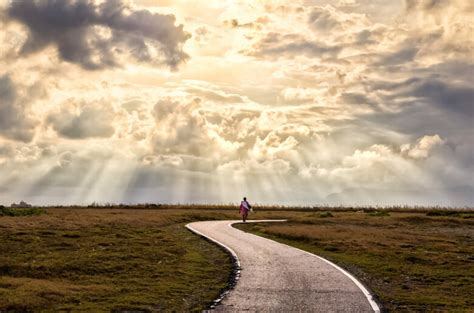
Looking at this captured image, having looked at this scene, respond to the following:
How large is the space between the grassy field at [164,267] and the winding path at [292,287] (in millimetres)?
890

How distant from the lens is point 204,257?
92.6ft

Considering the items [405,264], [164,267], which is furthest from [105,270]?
[405,264]

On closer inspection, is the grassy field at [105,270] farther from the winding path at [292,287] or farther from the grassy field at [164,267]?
the winding path at [292,287]

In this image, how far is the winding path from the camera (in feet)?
48.5

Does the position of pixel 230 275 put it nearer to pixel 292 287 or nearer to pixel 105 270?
pixel 292 287

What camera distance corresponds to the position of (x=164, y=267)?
80.0 ft

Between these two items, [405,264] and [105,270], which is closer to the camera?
[105,270]

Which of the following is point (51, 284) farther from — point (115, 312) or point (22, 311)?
point (115, 312)

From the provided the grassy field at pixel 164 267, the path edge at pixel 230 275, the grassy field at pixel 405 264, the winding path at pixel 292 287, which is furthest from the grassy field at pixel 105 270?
the grassy field at pixel 405 264

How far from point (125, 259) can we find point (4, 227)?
17.5 meters

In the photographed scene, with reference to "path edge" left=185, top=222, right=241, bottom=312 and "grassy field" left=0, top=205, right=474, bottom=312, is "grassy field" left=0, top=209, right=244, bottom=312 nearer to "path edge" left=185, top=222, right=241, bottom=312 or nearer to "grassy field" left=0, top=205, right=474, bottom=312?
"grassy field" left=0, top=205, right=474, bottom=312

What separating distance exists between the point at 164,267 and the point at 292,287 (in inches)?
341

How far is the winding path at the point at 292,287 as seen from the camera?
1480cm

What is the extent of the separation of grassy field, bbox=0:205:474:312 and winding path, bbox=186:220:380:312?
890 mm
